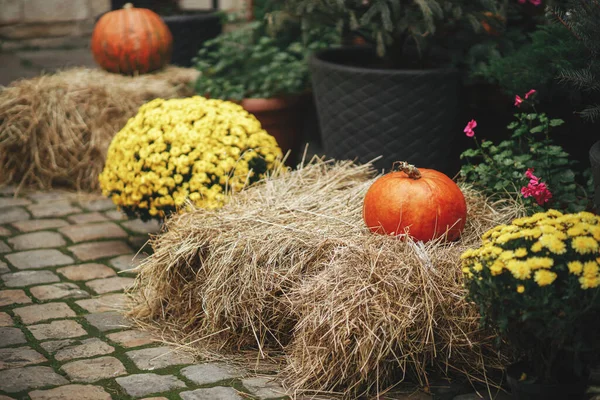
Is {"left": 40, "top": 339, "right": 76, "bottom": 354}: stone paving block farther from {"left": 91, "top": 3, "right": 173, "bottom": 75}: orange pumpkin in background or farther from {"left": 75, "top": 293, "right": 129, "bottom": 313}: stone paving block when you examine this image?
{"left": 91, "top": 3, "right": 173, "bottom": 75}: orange pumpkin in background

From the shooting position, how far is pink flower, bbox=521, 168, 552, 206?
10.7 ft

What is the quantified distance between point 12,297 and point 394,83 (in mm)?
2225

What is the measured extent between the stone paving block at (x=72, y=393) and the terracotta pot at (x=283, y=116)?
99.6 inches

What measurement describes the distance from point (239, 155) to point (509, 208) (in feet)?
4.52

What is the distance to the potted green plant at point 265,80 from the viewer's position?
5.04 m

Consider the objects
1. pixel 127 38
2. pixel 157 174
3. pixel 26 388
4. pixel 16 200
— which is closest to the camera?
pixel 26 388

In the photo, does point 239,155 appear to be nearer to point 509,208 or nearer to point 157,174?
point 157,174

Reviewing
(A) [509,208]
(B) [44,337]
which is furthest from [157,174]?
(A) [509,208]

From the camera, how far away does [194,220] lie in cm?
346

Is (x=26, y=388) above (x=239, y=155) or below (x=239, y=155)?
below

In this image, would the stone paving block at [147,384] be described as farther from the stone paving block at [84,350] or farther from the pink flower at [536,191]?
the pink flower at [536,191]

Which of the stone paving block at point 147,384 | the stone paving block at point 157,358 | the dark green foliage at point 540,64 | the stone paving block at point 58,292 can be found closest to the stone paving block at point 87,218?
the stone paving block at point 58,292

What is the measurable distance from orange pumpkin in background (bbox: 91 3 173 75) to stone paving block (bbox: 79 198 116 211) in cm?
121

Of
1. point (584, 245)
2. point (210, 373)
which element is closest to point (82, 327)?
point (210, 373)
